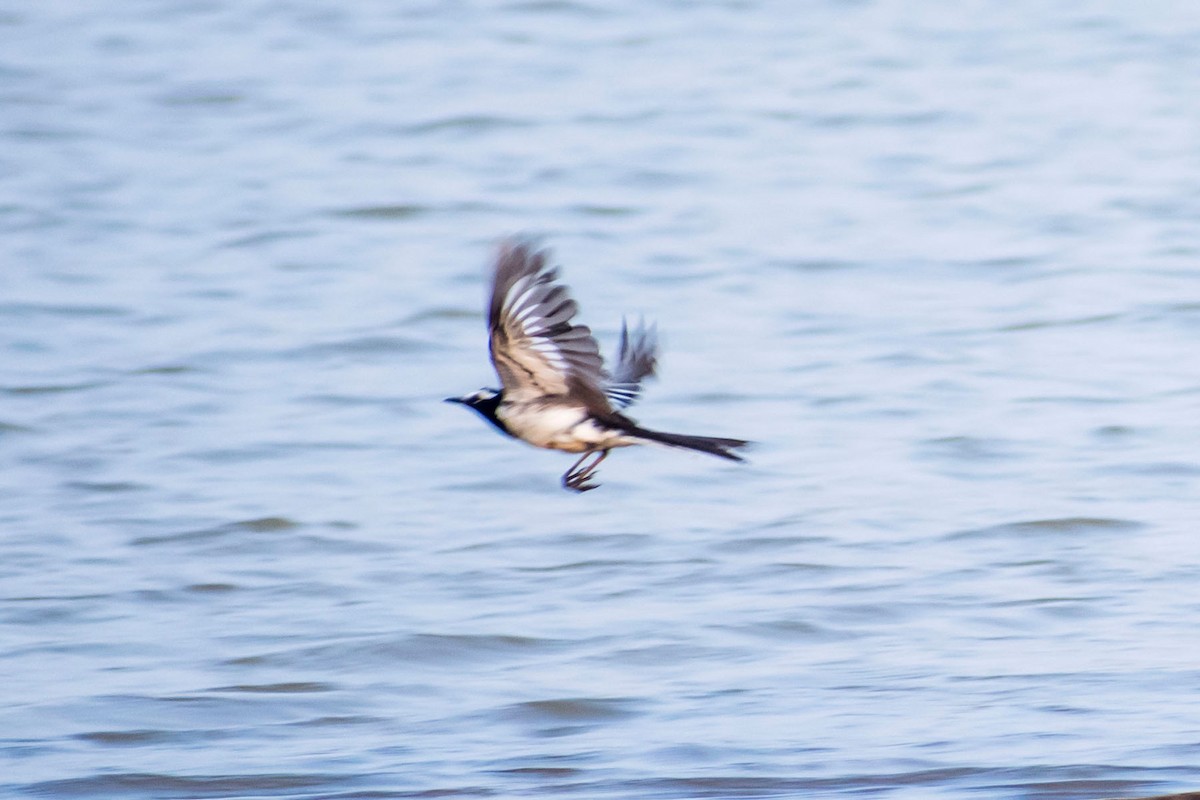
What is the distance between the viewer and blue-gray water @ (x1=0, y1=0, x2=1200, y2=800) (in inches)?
251

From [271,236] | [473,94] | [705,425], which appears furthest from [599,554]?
[473,94]

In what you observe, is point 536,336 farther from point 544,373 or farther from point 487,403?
point 487,403

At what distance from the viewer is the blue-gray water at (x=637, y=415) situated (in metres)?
6.38

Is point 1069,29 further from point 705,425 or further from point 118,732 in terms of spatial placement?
point 118,732

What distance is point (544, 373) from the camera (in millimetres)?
5242

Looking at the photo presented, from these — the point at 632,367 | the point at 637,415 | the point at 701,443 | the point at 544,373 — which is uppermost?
the point at 544,373

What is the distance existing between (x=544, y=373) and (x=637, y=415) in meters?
4.64

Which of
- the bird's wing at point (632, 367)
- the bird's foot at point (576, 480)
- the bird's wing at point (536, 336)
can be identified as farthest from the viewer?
the bird's wing at point (632, 367)

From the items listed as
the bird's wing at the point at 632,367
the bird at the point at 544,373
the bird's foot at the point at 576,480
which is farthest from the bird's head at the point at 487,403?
the bird's wing at the point at 632,367

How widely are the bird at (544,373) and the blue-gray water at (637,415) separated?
3.54 ft

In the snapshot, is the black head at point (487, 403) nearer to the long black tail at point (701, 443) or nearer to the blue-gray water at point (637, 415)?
the long black tail at point (701, 443)

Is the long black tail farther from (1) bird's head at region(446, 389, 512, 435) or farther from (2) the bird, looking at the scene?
(1) bird's head at region(446, 389, 512, 435)

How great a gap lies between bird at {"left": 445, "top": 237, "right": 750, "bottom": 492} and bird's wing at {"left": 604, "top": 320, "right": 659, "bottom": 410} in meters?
0.73

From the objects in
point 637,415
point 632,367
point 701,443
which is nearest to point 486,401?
point 701,443
